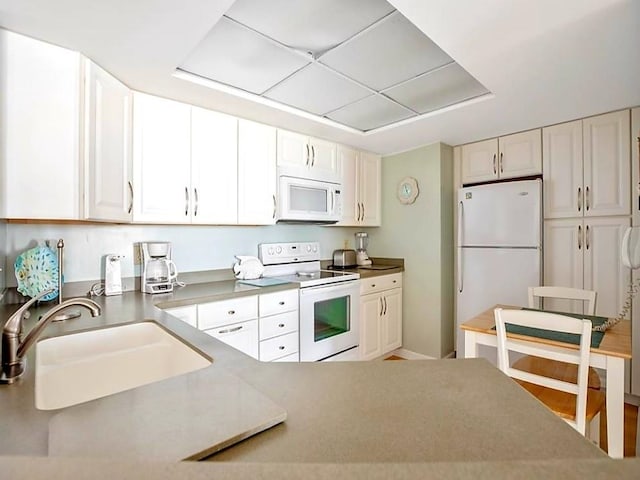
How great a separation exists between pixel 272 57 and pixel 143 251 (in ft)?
4.84

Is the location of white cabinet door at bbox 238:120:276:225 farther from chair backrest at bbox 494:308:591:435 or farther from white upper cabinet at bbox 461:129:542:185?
white upper cabinet at bbox 461:129:542:185

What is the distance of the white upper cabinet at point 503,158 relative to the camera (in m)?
2.75

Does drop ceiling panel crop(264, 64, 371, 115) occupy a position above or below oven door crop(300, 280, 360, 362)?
above

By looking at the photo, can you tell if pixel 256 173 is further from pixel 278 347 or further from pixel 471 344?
pixel 471 344

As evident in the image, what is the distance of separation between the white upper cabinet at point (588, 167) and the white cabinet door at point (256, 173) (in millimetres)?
2299

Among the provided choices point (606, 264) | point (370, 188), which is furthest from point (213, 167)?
point (606, 264)

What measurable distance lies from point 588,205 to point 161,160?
316 centimetres

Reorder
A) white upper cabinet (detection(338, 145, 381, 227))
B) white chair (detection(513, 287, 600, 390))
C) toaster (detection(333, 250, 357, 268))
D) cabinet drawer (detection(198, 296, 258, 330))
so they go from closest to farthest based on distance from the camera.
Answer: white chair (detection(513, 287, 600, 390)), cabinet drawer (detection(198, 296, 258, 330)), white upper cabinet (detection(338, 145, 381, 227)), toaster (detection(333, 250, 357, 268))

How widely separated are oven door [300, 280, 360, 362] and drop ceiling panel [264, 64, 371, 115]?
1389 millimetres

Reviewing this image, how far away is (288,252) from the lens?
121 inches

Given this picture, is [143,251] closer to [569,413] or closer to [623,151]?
[569,413]

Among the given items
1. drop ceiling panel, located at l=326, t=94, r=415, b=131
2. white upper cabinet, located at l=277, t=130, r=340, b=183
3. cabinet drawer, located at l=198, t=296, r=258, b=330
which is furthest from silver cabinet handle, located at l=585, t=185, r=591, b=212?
cabinet drawer, located at l=198, t=296, r=258, b=330

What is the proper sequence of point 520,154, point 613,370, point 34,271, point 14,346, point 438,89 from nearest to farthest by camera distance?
point 14,346 < point 613,370 < point 34,271 < point 438,89 < point 520,154

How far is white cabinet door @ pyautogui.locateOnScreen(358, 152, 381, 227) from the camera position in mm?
3416
